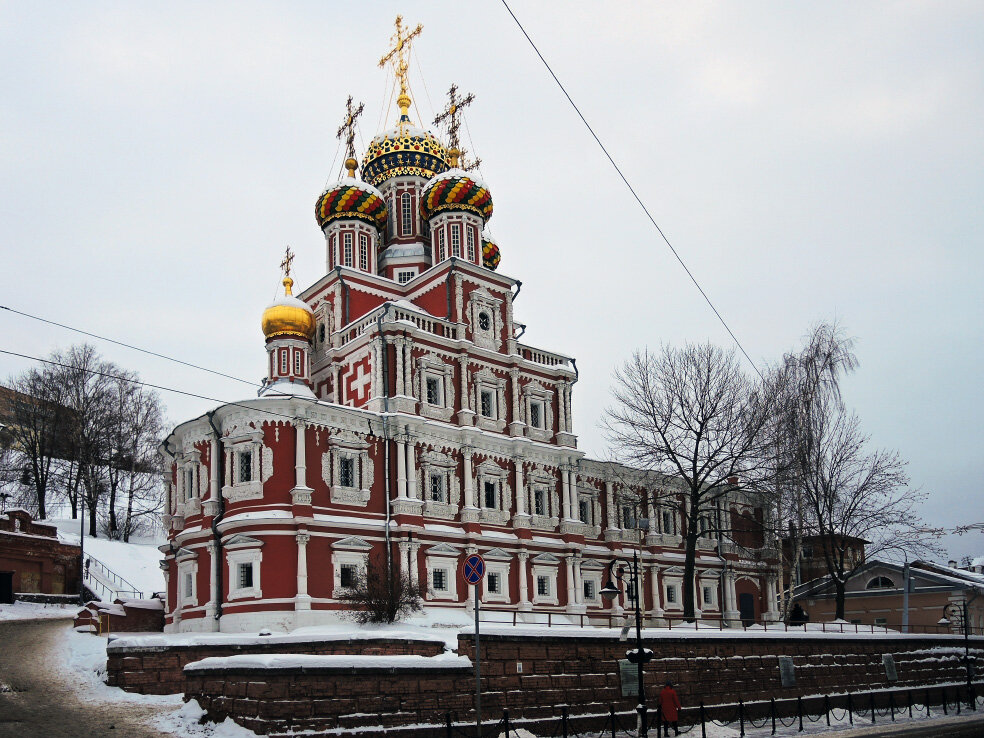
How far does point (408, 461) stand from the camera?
33.6 metres

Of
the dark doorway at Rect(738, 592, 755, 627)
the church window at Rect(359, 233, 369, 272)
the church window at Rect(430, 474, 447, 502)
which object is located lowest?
the dark doorway at Rect(738, 592, 755, 627)

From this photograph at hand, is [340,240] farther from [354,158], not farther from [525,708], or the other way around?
[525,708]

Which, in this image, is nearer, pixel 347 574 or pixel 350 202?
pixel 347 574

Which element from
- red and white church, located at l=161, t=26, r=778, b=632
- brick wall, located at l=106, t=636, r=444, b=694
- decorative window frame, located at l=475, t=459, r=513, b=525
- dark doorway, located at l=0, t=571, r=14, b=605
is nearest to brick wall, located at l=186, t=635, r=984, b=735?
brick wall, located at l=106, t=636, r=444, b=694

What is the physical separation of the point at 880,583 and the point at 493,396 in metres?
25.2

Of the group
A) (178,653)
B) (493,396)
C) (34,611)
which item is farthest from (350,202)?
(178,653)

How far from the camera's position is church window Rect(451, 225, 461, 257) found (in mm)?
39812

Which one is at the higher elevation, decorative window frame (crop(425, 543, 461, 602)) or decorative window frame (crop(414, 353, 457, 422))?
decorative window frame (crop(414, 353, 457, 422))

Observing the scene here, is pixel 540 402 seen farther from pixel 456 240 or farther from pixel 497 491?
pixel 456 240

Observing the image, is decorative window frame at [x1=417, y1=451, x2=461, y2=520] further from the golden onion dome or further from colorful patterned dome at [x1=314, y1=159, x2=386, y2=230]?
colorful patterned dome at [x1=314, y1=159, x2=386, y2=230]

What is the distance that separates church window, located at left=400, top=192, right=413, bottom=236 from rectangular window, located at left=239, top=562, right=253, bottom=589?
1765 cm

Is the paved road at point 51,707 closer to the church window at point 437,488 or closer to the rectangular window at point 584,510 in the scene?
the church window at point 437,488

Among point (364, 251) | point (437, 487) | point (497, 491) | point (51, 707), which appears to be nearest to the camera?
point (51, 707)

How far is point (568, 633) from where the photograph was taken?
22.2 metres
